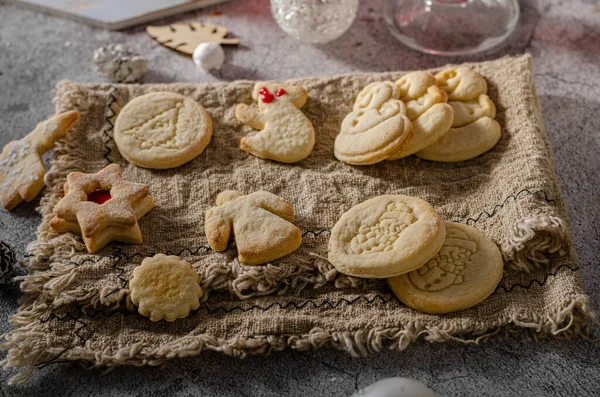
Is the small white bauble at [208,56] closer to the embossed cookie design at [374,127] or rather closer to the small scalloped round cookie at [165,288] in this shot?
the embossed cookie design at [374,127]

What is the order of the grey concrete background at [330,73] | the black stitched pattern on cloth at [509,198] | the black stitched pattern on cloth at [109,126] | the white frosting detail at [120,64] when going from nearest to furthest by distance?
the grey concrete background at [330,73], the black stitched pattern on cloth at [509,198], the black stitched pattern on cloth at [109,126], the white frosting detail at [120,64]

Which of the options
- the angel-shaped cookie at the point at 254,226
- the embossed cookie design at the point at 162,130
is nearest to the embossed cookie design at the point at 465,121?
the angel-shaped cookie at the point at 254,226

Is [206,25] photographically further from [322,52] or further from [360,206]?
[360,206]

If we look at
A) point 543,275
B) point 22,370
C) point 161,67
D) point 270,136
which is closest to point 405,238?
point 543,275

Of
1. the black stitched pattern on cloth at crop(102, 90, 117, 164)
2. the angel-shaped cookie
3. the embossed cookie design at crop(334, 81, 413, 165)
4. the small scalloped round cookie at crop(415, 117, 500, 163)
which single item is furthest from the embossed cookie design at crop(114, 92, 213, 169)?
the small scalloped round cookie at crop(415, 117, 500, 163)

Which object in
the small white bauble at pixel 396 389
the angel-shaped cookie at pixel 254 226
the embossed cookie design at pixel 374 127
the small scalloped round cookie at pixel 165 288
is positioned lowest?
the small white bauble at pixel 396 389
